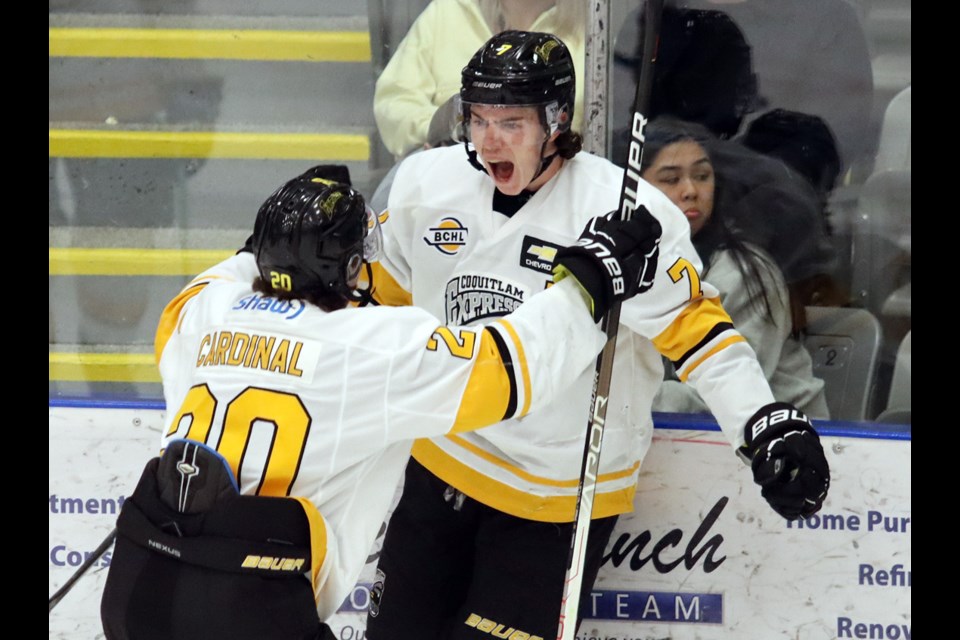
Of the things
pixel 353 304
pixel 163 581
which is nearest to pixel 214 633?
pixel 163 581

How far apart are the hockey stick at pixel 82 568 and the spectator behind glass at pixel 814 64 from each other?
59.0 inches

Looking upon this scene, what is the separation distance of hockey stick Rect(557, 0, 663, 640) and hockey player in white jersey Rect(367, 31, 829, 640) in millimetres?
65

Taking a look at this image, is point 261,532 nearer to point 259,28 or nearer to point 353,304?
point 353,304

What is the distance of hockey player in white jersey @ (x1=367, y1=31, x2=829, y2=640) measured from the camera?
226 cm

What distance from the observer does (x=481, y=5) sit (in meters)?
3.01

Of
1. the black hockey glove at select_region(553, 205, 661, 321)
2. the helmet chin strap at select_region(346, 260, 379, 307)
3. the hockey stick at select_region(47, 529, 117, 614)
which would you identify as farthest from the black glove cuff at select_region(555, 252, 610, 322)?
the hockey stick at select_region(47, 529, 117, 614)

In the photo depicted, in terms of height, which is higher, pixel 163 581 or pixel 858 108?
pixel 858 108

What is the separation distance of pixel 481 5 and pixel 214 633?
5.42 feet

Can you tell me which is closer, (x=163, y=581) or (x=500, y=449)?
(x=163, y=581)

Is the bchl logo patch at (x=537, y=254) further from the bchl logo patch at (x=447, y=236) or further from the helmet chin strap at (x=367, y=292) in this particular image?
the helmet chin strap at (x=367, y=292)

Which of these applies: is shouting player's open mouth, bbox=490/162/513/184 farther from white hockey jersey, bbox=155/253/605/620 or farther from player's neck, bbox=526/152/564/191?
white hockey jersey, bbox=155/253/605/620

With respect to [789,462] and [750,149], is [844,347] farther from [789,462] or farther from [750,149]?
[789,462]

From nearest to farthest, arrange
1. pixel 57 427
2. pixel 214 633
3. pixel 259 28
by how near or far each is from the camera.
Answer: pixel 214 633 < pixel 57 427 < pixel 259 28
